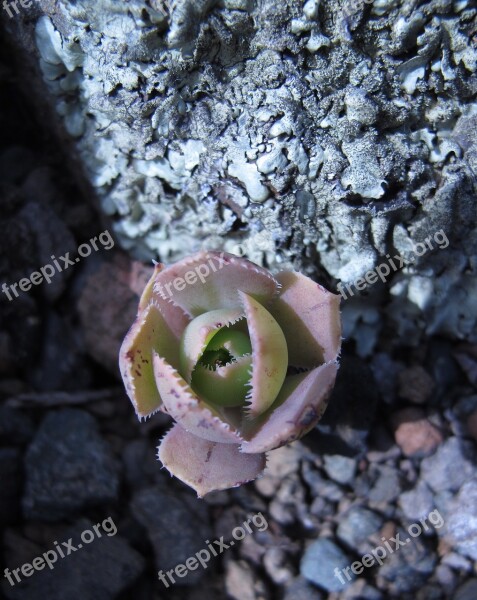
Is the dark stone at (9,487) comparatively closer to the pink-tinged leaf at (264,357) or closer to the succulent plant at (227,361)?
the succulent plant at (227,361)

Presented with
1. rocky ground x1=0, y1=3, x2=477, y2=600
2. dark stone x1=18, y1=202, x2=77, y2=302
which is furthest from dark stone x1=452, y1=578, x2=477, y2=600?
dark stone x1=18, y1=202, x2=77, y2=302

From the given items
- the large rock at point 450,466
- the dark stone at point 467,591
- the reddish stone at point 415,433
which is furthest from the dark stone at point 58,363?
the dark stone at point 467,591

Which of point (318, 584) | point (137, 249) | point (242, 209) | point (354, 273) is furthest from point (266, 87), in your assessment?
point (318, 584)

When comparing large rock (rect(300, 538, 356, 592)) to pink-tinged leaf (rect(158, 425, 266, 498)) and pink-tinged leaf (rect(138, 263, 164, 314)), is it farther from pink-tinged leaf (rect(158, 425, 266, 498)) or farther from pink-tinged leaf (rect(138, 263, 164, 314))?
pink-tinged leaf (rect(138, 263, 164, 314))

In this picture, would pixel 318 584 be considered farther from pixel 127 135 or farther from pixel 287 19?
pixel 287 19

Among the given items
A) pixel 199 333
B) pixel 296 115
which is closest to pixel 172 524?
pixel 199 333

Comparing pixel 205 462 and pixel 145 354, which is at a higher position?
pixel 145 354

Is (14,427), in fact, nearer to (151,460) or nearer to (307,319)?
(151,460)
